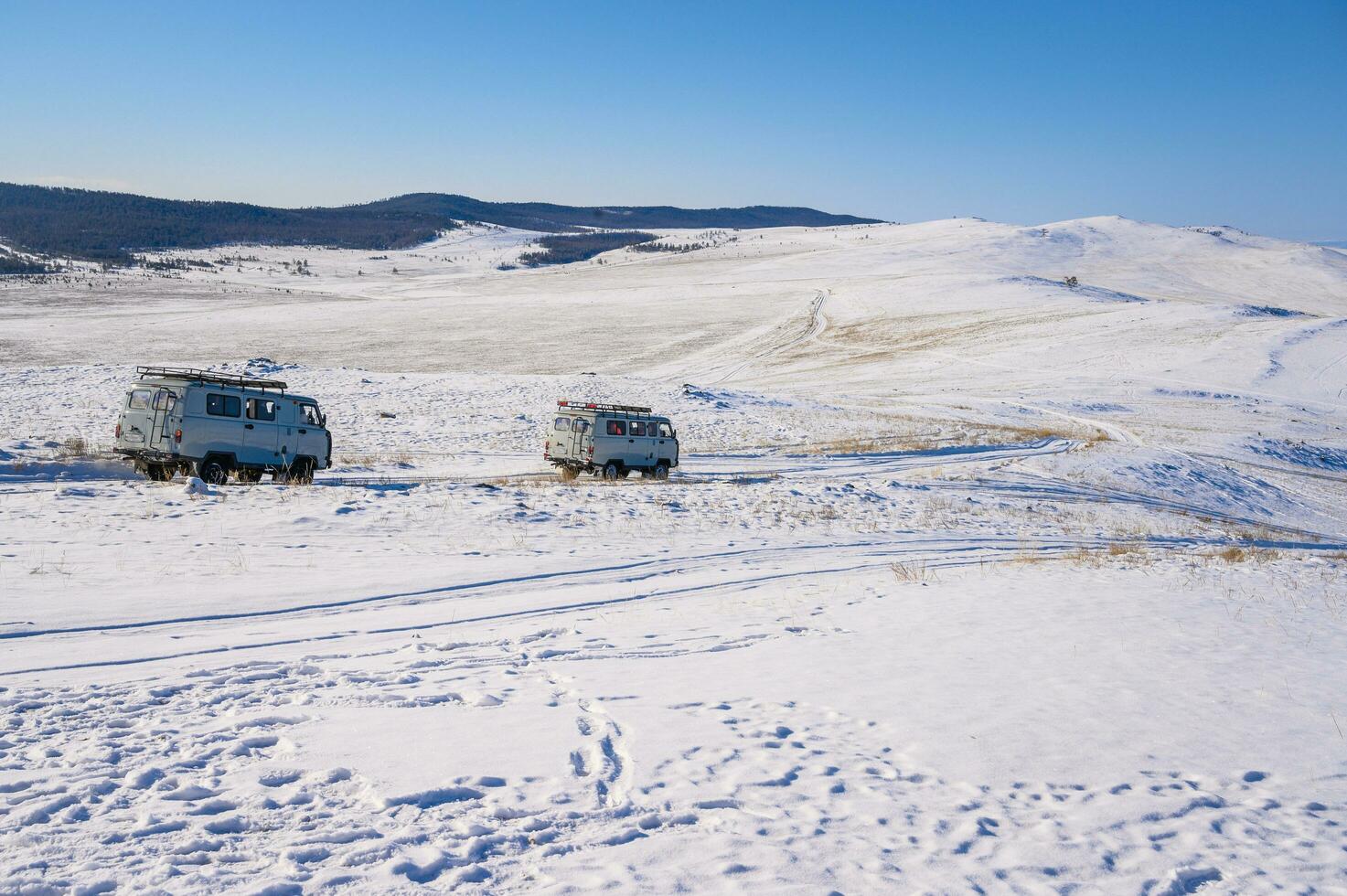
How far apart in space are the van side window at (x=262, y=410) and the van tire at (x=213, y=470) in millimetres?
1237

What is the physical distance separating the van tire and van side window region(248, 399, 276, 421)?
1.24 metres

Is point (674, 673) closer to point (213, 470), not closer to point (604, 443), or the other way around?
point (213, 470)

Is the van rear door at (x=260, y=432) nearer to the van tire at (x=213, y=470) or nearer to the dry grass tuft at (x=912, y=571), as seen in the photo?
the van tire at (x=213, y=470)

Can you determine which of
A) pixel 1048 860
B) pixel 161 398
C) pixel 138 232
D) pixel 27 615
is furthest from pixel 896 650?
pixel 138 232

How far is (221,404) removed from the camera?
832 inches

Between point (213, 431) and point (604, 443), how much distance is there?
10.3m

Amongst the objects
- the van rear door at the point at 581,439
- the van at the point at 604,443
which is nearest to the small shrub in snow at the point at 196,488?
the van at the point at 604,443

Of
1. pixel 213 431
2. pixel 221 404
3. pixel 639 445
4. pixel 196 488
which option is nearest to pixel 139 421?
pixel 213 431

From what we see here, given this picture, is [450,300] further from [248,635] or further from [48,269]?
[248,635]

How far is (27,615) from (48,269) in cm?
13012

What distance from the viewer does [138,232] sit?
178m

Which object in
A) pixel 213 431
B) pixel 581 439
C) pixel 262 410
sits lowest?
pixel 581 439

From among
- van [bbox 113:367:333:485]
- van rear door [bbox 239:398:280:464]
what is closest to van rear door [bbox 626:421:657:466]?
van [bbox 113:367:333:485]

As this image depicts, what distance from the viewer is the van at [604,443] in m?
26.9
